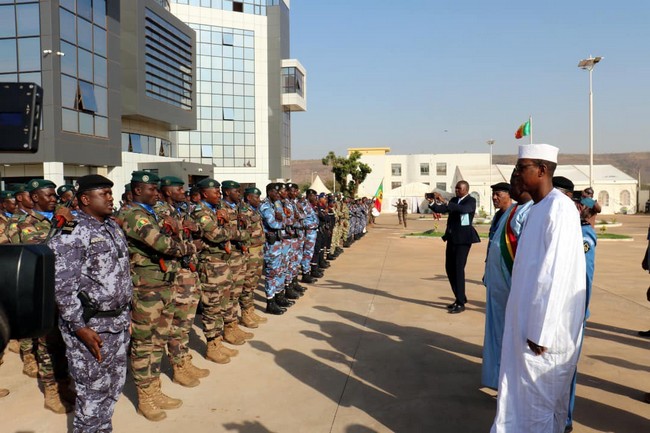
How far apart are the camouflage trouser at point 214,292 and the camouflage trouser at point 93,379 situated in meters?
1.79

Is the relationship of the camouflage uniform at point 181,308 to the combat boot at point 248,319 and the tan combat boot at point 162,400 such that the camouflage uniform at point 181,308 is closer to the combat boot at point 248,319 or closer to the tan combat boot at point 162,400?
the tan combat boot at point 162,400

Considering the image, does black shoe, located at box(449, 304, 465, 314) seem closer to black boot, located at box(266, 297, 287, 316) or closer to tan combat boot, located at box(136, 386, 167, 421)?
black boot, located at box(266, 297, 287, 316)

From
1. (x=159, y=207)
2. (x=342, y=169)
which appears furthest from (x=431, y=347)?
(x=342, y=169)

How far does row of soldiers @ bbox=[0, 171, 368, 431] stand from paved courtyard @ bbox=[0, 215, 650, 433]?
0.87ft

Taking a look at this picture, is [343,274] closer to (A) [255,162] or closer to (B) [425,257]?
(B) [425,257]

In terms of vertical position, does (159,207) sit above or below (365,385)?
above

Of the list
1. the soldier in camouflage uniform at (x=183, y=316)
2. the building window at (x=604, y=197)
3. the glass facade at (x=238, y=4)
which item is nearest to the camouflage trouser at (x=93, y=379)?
the soldier in camouflage uniform at (x=183, y=316)

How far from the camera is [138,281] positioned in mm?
3852

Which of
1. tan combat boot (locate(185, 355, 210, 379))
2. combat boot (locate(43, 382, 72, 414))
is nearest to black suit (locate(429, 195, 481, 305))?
tan combat boot (locate(185, 355, 210, 379))

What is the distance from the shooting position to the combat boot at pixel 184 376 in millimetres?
4320

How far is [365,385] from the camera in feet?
14.1

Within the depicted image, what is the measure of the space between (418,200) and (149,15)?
3116cm

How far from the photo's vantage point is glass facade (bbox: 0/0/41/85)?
58.2 feet

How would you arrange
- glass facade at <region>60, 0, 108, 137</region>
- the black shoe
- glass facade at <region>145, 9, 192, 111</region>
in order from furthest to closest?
1. glass facade at <region>145, 9, 192, 111</region>
2. glass facade at <region>60, 0, 108, 137</region>
3. the black shoe
